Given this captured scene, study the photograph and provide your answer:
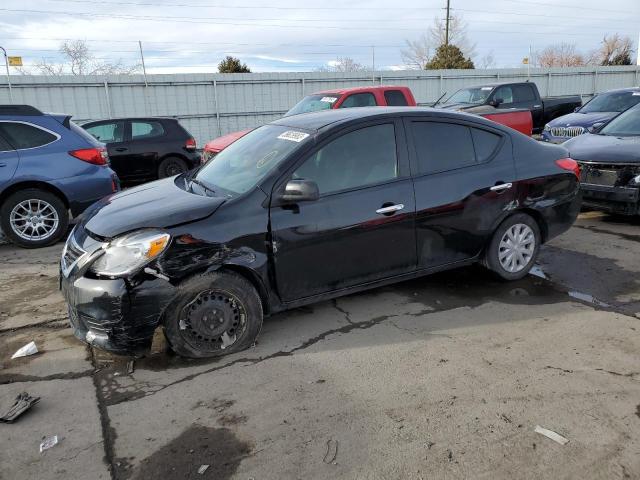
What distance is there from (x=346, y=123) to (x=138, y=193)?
1.82 m

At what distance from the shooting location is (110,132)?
1102 cm

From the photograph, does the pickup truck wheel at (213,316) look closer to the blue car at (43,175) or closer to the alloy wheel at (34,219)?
the blue car at (43,175)

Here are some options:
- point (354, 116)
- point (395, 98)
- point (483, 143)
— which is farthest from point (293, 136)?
point (395, 98)

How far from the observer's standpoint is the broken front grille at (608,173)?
6625 millimetres

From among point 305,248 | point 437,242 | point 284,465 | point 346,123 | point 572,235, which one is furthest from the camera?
point 572,235

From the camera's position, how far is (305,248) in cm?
387

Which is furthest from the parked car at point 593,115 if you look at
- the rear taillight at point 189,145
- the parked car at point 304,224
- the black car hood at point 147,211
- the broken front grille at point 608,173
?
the black car hood at point 147,211

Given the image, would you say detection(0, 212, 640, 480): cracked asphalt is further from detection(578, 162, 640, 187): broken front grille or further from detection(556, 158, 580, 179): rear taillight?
detection(578, 162, 640, 187): broken front grille

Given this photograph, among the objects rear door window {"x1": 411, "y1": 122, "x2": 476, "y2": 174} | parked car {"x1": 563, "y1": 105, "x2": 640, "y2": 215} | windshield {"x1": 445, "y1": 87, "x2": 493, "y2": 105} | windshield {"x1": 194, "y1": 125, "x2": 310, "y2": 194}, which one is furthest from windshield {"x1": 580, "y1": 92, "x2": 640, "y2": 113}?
windshield {"x1": 194, "y1": 125, "x2": 310, "y2": 194}

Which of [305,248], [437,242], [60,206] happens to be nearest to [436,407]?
[305,248]

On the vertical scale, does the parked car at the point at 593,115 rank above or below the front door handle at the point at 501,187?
above

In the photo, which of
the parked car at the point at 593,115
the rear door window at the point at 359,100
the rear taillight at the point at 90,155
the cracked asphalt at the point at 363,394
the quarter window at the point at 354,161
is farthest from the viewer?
the parked car at the point at 593,115

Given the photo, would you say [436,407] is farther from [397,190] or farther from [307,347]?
[397,190]

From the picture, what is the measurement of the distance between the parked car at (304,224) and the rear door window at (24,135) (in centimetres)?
313
